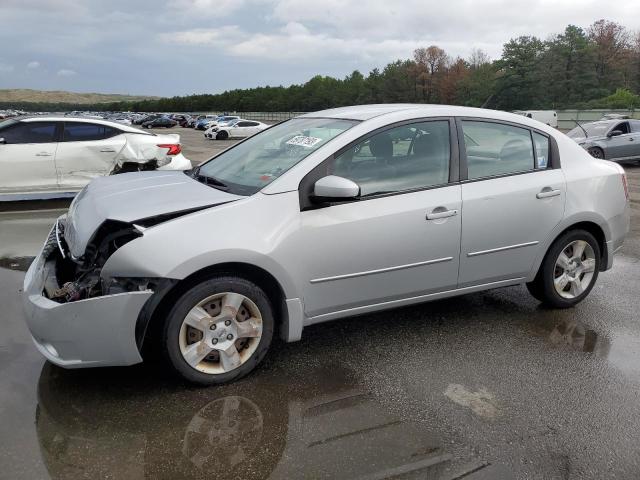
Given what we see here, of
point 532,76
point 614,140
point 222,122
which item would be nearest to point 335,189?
point 614,140

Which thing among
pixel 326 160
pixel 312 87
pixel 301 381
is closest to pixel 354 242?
pixel 326 160

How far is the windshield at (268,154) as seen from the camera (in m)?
3.70

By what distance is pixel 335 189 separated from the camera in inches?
133

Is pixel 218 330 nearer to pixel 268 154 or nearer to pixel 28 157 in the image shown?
pixel 268 154

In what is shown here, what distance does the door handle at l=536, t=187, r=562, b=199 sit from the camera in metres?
4.30

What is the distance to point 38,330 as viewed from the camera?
3.08 meters

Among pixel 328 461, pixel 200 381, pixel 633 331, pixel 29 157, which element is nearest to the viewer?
pixel 328 461

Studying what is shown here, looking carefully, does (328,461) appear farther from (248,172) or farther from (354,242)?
(248,172)

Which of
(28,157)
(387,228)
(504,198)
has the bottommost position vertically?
(387,228)

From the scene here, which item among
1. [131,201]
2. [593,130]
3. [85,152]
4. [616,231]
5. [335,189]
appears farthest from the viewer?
[593,130]

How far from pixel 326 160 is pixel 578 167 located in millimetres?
2273

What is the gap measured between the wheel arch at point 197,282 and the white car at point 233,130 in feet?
122

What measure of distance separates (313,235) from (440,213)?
967 mm

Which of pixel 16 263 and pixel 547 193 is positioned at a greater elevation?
pixel 547 193
